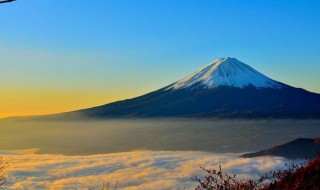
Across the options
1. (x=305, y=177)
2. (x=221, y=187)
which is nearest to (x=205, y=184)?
(x=221, y=187)

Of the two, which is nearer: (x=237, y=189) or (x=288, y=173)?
(x=288, y=173)

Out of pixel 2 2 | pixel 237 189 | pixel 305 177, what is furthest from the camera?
pixel 237 189

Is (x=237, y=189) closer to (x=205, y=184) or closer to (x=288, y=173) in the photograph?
(x=205, y=184)

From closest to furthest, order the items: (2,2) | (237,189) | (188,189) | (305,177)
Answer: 1. (2,2)
2. (305,177)
3. (237,189)
4. (188,189)

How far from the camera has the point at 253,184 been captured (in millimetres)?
15664

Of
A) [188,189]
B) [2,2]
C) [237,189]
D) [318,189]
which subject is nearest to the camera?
[2,2]

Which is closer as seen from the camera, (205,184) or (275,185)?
(275,185)

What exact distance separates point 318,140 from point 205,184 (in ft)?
14.1

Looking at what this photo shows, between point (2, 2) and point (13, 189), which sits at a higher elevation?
point (2, 2)

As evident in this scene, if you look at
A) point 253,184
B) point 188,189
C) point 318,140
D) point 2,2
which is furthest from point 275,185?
point 188,189

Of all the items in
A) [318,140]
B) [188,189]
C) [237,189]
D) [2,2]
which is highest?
[2,2]

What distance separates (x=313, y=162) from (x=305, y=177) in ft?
1.50

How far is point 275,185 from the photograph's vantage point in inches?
469

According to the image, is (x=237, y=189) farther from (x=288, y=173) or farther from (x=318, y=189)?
(x=318, y=189)
